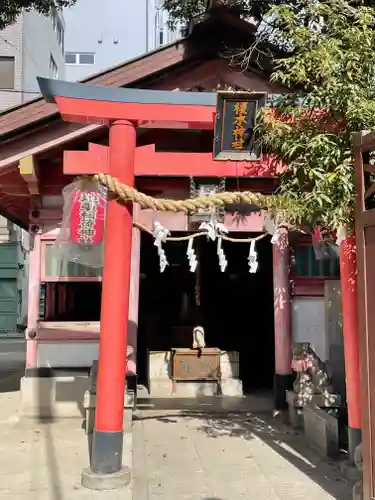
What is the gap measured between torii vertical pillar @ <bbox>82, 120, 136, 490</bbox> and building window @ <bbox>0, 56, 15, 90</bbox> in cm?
2054

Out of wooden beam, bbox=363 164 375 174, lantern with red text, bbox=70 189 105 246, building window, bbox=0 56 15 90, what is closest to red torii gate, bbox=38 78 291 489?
lantern with red text, bbox=70 189 105 246

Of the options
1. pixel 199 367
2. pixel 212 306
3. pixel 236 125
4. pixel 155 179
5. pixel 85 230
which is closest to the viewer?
pixel 236 125

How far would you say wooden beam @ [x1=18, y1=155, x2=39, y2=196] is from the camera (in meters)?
7.73

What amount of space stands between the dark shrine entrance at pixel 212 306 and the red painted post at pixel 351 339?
678cm

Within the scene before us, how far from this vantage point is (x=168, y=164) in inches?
242

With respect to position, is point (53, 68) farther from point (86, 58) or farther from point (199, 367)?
point (199, 367)

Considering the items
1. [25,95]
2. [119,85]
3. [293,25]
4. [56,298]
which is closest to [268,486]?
A: [293,25]

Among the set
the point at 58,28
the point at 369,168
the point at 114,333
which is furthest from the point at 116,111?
the point at 58,28

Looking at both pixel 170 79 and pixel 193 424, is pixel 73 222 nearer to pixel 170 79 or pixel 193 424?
pixel 170 79

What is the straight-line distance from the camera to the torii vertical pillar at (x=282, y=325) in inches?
347

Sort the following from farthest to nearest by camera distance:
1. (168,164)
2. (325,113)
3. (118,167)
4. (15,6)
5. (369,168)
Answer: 1. (15,6)
2. (168,164)
3. (118,167)
4. (325,113)
5. (369,168)

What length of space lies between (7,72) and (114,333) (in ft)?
71.4

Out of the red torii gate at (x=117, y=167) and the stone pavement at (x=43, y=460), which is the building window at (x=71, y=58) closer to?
the stone pavement at (x=43, y=460)

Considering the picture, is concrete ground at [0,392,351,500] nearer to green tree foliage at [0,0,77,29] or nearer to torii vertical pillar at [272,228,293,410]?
torii vertical pillar at [272,228,293,410]
